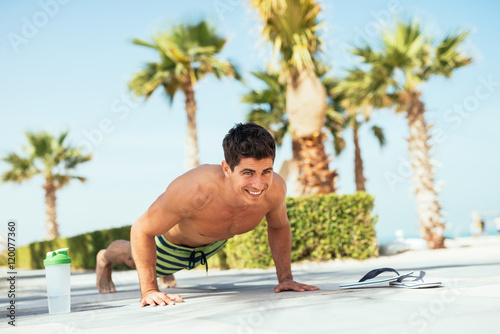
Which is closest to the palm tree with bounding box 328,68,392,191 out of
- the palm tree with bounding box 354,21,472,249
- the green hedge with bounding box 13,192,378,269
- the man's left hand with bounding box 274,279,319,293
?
the palm tree with bounding box 354,21,472,249

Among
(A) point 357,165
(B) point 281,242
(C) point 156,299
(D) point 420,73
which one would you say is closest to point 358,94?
(D) point 420,73

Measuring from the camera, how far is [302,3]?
39.7 feet

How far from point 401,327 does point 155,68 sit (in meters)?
15.3

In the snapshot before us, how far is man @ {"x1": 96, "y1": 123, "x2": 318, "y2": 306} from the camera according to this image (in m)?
3.15

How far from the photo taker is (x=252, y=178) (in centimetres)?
314

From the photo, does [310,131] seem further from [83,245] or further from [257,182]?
[83,245]

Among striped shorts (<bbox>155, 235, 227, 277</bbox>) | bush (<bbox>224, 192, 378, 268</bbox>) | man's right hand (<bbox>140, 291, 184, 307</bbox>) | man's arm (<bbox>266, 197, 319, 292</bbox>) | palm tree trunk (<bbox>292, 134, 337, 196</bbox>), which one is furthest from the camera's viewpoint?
palm tree trunk (<bbox>292, 134, 337, 196</bbox>)

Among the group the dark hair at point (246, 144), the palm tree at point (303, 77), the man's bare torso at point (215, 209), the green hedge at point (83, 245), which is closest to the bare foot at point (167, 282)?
the man's bare torso at point (215, 209)

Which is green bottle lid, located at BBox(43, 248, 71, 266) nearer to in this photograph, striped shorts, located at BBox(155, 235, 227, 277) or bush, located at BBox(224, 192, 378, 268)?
striped shorts, located at BBox(155, 235, 227, 277)

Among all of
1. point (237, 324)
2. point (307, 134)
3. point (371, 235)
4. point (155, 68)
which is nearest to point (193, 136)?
point (155, 68)

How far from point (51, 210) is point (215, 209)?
24740mm

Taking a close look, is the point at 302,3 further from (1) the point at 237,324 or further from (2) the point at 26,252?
(2) the point at 26,252

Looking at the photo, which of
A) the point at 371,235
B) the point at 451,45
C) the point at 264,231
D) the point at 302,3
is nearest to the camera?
the point at 264,231

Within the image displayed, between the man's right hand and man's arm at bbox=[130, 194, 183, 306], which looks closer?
the man's right hand
